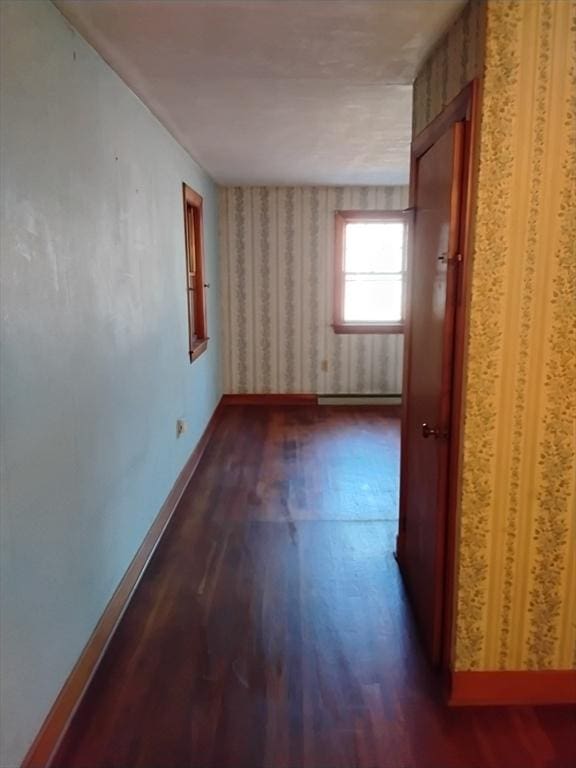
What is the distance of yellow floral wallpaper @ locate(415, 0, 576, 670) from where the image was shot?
1.63 m

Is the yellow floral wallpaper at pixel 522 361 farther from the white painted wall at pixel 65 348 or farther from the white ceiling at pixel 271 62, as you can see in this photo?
the white painted wall at pixel 65 348

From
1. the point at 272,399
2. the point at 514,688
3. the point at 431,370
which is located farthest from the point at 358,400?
the point at 514,688

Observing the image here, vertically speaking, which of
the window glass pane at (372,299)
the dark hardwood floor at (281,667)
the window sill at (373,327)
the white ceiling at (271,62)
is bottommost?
the dark hardwood floor at (281,667)

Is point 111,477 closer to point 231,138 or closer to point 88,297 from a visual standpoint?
point 88,297

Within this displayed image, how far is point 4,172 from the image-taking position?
1502 millimetres

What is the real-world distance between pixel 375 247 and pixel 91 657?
4999mm

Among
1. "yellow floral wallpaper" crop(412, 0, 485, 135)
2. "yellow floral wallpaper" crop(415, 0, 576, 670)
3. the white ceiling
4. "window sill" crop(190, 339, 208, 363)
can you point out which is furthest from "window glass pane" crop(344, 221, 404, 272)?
"yellow floral wallpaper" crop(415, 0, 576, 670)

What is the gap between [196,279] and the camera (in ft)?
15.8

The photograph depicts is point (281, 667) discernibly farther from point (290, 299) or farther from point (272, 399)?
point (290, 299)

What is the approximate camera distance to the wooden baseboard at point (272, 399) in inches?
248

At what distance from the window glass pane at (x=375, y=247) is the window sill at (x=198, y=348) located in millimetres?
2023

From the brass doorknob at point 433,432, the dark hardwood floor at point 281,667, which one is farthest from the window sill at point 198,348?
the brass doorknob at point 433,432

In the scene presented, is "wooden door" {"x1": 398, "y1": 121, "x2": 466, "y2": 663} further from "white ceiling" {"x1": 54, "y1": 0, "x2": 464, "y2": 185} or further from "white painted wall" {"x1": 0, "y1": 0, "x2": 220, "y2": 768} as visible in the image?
"white painted wall" {"x1": 0, "y1": 0, "x2": 220, "y2": 768}

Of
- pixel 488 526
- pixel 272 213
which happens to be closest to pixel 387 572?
pixel 488 526
